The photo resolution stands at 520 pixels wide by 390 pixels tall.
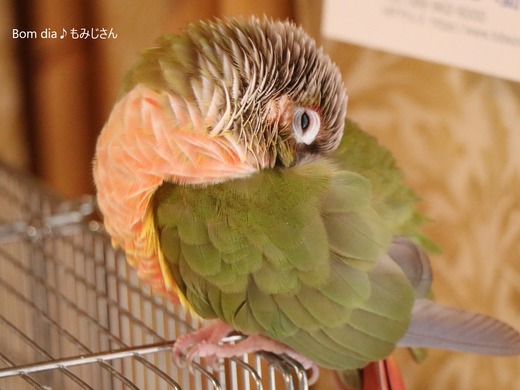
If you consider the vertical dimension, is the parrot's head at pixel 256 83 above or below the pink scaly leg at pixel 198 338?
above

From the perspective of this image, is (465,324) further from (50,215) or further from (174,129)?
(50,215)

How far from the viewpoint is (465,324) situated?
523 mm

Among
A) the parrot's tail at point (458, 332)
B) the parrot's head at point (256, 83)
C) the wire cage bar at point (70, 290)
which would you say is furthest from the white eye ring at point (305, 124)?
the wire cage bar at point (70, 290)

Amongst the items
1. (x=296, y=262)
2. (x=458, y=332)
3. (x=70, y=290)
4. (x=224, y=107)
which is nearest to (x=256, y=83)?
(x=224, y=107)

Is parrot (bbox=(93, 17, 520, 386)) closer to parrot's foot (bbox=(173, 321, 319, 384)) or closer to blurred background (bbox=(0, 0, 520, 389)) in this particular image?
parrot's foot (bbox=(173, 321, 319, 384))

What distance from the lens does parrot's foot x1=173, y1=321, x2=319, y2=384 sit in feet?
1.78

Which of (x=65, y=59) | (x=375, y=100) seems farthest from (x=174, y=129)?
(x=65, y=59)

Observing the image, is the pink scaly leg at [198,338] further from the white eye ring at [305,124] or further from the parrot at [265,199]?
the white eye ring at [305,124]

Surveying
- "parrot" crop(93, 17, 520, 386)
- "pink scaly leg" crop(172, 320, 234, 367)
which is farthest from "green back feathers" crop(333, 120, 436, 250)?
"pink scaly leg" crop(172, 320, 234, 367)

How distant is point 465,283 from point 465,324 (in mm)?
229

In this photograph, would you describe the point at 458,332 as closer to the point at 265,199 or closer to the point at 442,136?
the point at 265,199

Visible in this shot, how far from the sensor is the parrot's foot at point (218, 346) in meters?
0.54

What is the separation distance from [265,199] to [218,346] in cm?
13

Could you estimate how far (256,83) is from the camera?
487 millimetres
